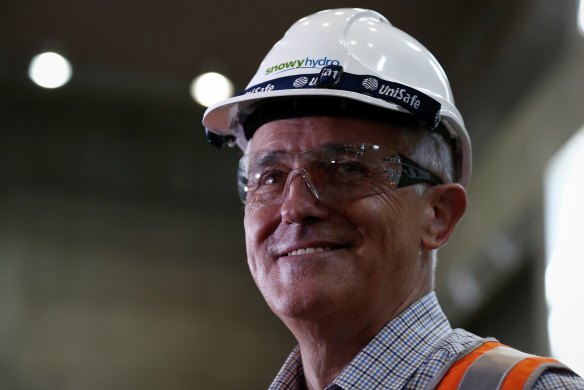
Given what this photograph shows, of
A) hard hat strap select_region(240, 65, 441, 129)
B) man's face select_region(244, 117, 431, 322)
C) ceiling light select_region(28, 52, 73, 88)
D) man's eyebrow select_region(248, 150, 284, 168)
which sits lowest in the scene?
man's face select_region(244, 117, 431, 322)

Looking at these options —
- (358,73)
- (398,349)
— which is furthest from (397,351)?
(358,73)

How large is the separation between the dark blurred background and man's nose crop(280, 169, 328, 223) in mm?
7097

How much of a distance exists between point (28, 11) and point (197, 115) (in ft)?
9.37

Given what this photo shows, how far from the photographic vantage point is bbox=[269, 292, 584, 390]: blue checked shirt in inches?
94.3

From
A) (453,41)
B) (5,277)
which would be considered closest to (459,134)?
(453,41)

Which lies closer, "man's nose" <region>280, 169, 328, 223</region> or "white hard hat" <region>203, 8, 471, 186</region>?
"man's nose" <region>280, 169, 328, 223</region>

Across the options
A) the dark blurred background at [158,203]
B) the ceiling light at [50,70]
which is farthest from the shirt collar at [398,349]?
the ceiling light at [50,70]

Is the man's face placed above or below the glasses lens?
below

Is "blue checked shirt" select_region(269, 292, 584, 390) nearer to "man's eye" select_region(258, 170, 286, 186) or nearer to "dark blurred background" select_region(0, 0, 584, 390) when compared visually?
"man's eye" select_region(258, 170, 286, 186)

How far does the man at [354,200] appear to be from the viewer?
8.28 feet

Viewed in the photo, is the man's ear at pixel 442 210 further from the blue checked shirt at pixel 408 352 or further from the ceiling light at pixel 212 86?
the ceiling light at pixel 212 86

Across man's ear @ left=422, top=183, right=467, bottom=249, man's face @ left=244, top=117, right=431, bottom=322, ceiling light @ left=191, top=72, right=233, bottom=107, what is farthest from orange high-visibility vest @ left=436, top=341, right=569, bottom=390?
ceiling light @ left=191, top=72, right=233, bottom=107

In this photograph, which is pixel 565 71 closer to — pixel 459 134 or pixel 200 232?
pixel 459 134

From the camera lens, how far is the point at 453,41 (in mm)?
10414
